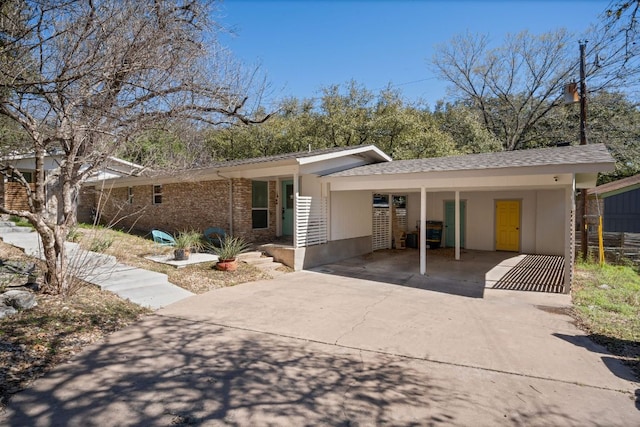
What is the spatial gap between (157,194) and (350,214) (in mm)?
8339

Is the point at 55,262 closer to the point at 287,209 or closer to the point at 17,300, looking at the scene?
the point at 17,300

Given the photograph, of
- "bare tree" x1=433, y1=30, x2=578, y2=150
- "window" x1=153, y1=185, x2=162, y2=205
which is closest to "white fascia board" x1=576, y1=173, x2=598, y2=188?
"bare tree" x1=433, y1=30, x2=578, y2=150

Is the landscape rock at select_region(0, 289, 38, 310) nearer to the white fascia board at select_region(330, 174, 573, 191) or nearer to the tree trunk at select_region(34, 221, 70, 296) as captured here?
the tree trunk at select_region(34, 221, 70, 296)

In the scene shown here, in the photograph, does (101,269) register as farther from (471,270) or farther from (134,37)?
(471,270)

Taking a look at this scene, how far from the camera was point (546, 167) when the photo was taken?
23.2 ft

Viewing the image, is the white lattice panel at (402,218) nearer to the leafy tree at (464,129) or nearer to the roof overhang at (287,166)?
the roof overhang at (287,166)

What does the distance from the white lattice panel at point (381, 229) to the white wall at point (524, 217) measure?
6.87 feet

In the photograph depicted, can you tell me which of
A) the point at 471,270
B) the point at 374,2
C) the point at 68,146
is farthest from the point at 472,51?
the point at 68,146

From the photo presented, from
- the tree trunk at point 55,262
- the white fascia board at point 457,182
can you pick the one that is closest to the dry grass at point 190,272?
the tree trunk at point 55,262

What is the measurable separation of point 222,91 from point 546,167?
648 cm

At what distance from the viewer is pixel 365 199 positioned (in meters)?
13.1

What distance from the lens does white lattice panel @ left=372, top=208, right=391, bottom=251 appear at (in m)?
13.9

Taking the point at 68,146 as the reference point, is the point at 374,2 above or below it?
above

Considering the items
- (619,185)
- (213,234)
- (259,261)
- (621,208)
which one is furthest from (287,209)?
(621,208)
